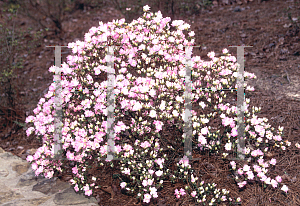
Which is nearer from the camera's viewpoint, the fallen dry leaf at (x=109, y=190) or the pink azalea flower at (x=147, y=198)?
the pink azalea flower at (x=147, y=198)

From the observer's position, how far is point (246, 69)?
4906 mm

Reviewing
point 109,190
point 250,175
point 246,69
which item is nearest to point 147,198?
point 109,190

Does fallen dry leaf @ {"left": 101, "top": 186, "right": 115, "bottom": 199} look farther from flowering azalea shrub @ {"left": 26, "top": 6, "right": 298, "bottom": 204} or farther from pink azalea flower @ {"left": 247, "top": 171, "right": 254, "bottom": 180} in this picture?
pink azalea flower @ {"left": 247, "top": 171, "right": 254, "bottom": 180}

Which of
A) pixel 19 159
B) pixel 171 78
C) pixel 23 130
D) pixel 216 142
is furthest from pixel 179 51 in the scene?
pixel 23 130

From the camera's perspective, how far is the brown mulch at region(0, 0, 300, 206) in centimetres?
299

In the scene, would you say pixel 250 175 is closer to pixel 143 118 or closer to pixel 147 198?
pixel 147 198

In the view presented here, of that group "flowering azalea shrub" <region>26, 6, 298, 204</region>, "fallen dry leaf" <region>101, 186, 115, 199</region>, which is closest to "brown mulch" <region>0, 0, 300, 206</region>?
"fallen dry leaf" <region>101, 186, 115, 199</region>

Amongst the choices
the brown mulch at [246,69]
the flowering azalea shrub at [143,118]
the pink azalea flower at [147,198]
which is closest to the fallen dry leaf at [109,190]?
the brown mulch at [246,69]

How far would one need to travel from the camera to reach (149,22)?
11.4 feet

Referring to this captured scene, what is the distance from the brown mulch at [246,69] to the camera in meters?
2.99

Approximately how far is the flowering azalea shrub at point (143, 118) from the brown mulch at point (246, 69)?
0.13 meters

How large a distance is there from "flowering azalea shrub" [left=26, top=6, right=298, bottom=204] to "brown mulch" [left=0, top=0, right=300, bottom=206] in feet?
0.44

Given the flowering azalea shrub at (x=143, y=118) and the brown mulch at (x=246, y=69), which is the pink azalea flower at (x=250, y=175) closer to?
the flowering azalea shrub at (x=143, y=118)

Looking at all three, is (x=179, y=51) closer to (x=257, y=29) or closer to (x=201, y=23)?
(x=257, y=29)
